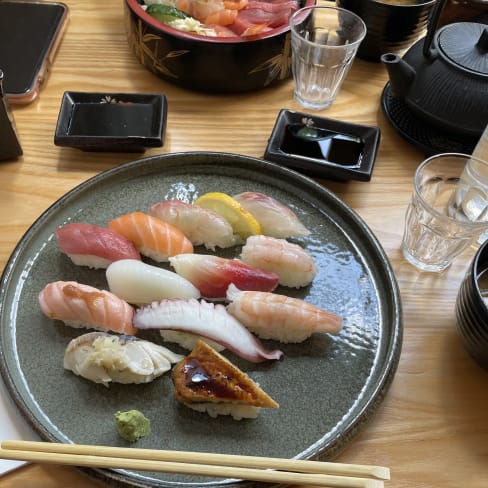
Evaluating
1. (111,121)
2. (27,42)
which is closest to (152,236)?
(111,121)

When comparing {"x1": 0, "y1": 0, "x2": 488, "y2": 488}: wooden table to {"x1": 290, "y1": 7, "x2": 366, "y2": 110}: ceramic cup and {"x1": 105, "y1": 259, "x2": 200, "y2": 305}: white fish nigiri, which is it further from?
{"x1": 105, "y1": 259, "x2": 200, "y2": 305}: white fish nigiri

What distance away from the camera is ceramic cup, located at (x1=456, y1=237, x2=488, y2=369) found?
107 centimetres

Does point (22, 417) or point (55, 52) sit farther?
point (55, 52)

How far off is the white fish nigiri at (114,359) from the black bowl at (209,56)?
3.01 feet

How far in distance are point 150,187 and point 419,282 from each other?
729 mm

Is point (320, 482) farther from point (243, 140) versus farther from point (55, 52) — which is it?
point (55, 52)

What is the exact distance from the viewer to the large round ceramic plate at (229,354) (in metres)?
1.03

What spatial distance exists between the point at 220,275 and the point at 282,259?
5.7 inches

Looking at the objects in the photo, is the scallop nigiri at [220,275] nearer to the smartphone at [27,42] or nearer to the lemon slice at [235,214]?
the lemon slice at [235,214]

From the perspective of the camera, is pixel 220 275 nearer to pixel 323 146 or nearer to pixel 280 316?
pixel 280 316

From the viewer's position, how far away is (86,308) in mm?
1127

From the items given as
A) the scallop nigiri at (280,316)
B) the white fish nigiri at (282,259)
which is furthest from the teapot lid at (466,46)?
the scallop nigiri at (280,316)

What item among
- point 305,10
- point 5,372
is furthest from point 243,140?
point 5,372

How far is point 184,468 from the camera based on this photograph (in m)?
0.88
